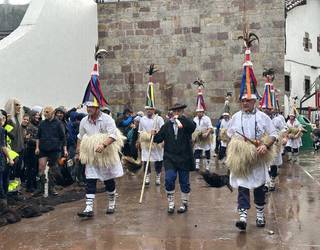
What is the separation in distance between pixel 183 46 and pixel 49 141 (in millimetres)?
9503

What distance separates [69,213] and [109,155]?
1205mm

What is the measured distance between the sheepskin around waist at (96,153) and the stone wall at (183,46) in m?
10.3

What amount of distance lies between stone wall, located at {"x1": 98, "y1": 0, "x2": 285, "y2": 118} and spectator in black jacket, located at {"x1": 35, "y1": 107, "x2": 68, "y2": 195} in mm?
8769

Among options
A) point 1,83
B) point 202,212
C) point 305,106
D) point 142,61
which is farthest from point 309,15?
point 202,212

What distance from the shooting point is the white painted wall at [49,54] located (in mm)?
12047

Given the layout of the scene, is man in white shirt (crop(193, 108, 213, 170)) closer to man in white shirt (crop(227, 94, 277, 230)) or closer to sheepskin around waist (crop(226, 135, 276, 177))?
man in white shirt (crop(227, 94, 277, 230))

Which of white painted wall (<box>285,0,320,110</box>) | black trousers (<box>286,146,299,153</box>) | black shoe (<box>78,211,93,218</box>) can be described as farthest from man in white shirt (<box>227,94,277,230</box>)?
white painted wall (<box>285,0,320,110</box>)

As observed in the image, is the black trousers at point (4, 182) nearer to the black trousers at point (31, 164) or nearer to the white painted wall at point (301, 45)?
the black trousers at point (31, 164)

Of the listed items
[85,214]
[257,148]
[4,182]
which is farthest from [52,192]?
[257,148]

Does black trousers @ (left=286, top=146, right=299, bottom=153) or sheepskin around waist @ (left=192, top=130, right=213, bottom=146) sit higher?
sheepskin around waist @ (left=192, top=130, right=213, bottom=146)

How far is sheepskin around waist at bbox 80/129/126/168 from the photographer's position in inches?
288

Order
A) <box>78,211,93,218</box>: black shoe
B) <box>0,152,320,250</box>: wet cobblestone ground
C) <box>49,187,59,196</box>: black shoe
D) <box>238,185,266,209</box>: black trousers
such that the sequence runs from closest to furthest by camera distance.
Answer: <box>0,152,320,250</box>: wet cobblestone ground
<box>238,185,266,209</box>: black trousers
<box>78,211,93,218</box>: black shoe
<box>49,187,59,196</box>: black shoe

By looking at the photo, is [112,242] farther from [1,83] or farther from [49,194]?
[1,83]

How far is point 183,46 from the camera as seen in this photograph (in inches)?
694
